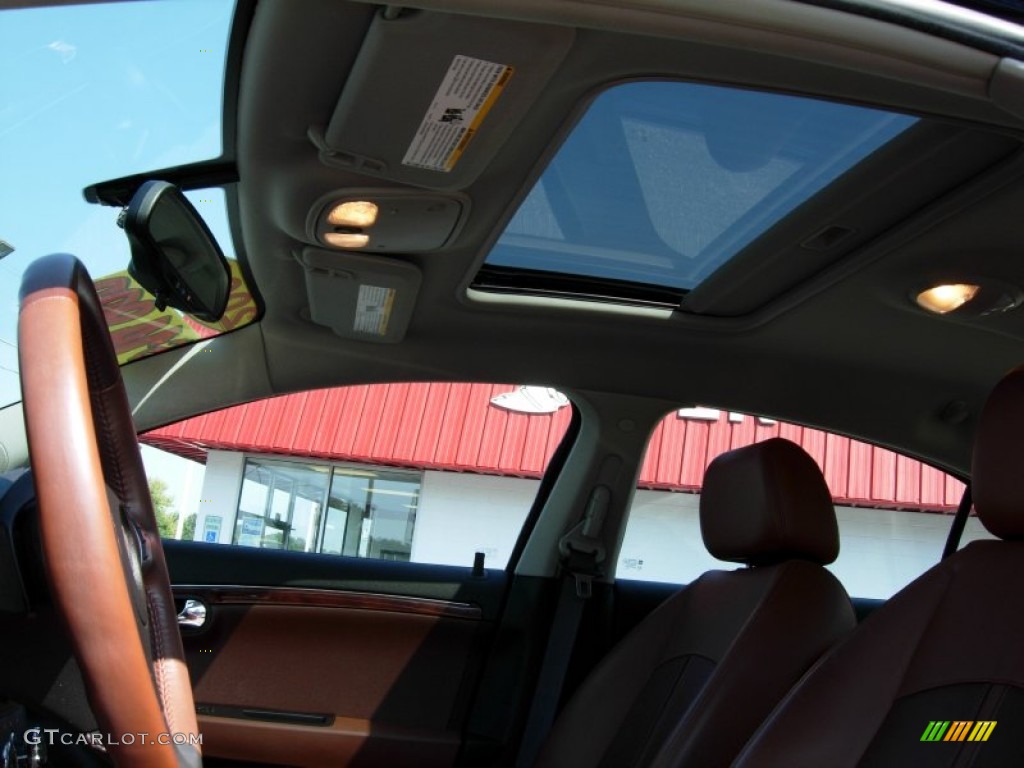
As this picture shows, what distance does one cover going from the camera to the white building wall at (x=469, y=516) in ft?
9.89

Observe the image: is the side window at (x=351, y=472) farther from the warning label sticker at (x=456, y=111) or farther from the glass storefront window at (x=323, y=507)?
the warning label sticker at (x=456, y=111)

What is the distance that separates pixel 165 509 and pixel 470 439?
852 mm

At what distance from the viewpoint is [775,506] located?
2.49m

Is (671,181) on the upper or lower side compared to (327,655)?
upper

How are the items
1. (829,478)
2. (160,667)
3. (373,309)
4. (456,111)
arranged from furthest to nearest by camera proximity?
1. (829,478)
2. (373,309)
3. (456,111)
4. (160,667)

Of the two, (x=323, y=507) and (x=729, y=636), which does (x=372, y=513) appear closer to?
(x=323, y=507)

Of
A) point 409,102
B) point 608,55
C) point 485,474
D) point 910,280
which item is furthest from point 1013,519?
point 485,474

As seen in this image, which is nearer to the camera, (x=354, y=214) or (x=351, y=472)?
(x=354, y=214)

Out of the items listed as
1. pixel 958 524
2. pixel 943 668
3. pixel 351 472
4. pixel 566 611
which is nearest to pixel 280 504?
pixel 351 472

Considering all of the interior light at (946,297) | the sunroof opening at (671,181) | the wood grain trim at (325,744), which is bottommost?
the wood grain trim at (325,744)

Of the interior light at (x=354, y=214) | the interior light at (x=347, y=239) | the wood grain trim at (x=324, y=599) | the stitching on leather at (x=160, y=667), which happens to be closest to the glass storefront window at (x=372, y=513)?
the wood grain trim at (x=324, y=599)

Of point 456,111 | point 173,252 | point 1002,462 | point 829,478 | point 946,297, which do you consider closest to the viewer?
point 456,111

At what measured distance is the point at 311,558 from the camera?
2980 mm

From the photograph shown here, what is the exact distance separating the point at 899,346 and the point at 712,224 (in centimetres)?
Answer: 80
